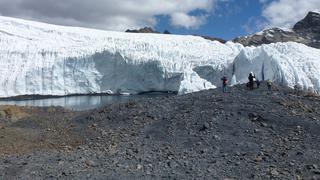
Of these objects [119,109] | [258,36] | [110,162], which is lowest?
[110,162]

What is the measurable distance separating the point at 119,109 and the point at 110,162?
3765 mm

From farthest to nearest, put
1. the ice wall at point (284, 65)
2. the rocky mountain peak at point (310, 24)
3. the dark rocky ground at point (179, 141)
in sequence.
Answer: the rocky mountain peak at point (310, 24) → the ice wall at point (284, 65) → the dark rocky ground at point (179, 141)

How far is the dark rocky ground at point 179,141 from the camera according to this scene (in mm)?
7789

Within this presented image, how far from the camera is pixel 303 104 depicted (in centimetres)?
1135

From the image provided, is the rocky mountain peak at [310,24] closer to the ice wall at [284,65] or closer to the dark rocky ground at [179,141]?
the ice wall at [284,65]

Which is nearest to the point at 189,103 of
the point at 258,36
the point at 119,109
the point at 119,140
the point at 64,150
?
the point at 119,109

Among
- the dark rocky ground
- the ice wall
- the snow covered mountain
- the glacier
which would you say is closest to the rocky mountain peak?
the snow covered mountain

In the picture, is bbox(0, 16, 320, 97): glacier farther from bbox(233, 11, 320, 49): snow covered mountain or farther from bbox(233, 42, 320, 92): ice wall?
bbox(233, 11, 320, 49): snow covered mountain

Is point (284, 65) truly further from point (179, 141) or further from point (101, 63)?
Result: point (179, 141)

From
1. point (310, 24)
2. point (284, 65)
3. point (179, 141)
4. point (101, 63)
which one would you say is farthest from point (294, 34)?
point (179, 141)

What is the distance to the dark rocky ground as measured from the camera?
7.79m

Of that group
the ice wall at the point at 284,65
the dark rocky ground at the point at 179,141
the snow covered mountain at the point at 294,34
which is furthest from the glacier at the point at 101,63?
the snow covered mountain at the point at 294,34

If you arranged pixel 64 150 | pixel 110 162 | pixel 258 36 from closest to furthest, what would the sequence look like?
pixel 110 162 → pixel 64 150 → pixel 258 36

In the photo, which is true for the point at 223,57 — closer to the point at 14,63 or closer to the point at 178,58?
the point at 178,58
